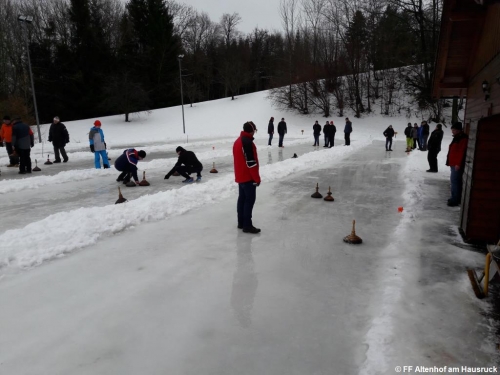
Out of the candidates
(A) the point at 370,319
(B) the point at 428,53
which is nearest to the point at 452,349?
(A) the point at 370,319

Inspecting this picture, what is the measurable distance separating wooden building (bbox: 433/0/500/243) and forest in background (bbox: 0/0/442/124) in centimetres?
2731

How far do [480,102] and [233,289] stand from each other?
7.41 meters

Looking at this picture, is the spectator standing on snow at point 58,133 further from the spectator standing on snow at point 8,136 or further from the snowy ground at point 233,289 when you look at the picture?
the snowy ground at point 233,289

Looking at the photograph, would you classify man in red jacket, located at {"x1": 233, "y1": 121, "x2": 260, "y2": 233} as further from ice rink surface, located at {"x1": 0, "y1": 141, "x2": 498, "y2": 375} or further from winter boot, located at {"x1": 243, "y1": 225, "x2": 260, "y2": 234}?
ice rink surface, located at {"x1": 0, "y1": 141, "x2": 498, "y2": 375}

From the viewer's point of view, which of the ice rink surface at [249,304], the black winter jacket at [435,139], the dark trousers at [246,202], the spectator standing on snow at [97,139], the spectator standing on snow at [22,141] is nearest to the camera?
the ice rink surface at [249,304]

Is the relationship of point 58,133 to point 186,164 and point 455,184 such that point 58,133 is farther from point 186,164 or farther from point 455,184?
point 455,184

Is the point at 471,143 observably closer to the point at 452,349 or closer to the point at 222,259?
the point at 452,349

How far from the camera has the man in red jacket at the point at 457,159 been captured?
7471 millimetres

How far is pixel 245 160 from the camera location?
18.7 ft

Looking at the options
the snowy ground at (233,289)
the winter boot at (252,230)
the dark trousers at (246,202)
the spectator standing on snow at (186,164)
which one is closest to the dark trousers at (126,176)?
the spectator standing on snow at (186,164)

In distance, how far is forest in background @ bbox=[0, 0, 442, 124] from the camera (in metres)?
38.3

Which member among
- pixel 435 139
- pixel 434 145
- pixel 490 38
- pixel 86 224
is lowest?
pixel 86 224

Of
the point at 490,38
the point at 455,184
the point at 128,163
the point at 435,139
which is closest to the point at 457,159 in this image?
the point at 455,184

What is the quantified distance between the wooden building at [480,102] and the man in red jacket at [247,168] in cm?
338
